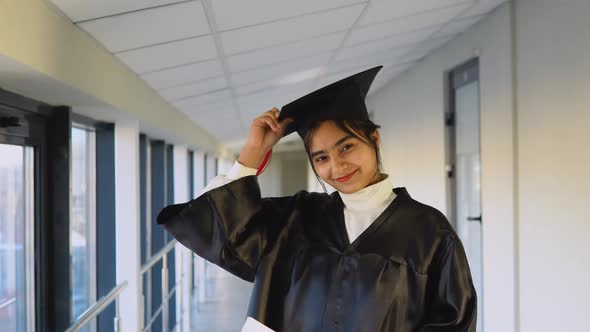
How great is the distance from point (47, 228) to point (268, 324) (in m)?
0.95

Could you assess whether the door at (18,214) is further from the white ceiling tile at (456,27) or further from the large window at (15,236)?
the white ceiling tile at (456,27)

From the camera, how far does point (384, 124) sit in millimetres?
5363

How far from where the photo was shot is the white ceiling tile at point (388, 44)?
9.16ft

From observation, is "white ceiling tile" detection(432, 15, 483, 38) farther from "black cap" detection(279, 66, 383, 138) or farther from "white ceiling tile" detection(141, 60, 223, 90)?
"black cap" detection(279, 66, 383, 138)

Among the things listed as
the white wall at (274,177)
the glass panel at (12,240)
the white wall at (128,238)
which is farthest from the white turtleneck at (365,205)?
the white wall at (274,177)

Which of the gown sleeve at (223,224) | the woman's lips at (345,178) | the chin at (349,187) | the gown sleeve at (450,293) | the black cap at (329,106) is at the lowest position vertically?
the gown sleeve at (450,293)

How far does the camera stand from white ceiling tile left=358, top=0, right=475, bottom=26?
204 centimetres

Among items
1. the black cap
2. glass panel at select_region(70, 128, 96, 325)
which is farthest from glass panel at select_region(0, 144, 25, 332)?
the black cap

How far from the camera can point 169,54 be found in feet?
6.05

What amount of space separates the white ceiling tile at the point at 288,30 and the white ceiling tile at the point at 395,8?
2.5 inches

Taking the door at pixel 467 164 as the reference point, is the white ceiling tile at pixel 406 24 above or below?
above

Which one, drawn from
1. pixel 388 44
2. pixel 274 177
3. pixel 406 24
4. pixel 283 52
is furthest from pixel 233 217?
pixel 274 177

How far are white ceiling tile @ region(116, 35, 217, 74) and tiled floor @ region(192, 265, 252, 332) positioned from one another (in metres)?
2.90

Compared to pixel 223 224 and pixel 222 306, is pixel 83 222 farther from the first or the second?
pixel 222 306
